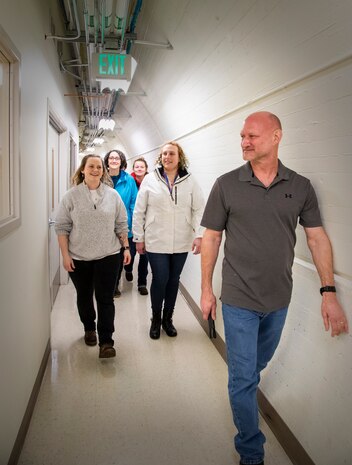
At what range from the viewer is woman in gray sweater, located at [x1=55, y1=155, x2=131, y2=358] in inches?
104

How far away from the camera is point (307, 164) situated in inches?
68.9

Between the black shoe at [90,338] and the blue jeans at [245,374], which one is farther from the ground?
→ the blue jeans at [245,374]

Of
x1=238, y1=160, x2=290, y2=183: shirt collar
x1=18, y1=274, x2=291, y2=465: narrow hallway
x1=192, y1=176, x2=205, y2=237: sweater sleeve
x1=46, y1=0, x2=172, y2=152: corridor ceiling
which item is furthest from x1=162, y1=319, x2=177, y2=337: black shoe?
x1=46, y1=0, x2=172, y2=152: corridor ceiling

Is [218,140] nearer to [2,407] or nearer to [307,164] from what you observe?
[307,164]

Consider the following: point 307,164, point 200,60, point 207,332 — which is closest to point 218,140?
point 200,60

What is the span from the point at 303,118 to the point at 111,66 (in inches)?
93.9

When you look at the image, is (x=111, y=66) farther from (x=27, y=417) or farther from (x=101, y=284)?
(x=27, y=417)

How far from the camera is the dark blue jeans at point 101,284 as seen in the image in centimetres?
273

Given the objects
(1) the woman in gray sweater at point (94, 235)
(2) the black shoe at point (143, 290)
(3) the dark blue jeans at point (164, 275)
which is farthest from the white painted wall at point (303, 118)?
(2) the black shoe at point (143, 290)

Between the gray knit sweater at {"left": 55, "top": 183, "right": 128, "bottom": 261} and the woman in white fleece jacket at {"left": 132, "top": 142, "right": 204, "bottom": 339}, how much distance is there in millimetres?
437

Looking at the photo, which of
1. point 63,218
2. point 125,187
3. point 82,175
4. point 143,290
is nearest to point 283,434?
point 63,218

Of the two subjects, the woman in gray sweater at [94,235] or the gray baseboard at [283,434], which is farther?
the woman in gray sweater at [94,235]

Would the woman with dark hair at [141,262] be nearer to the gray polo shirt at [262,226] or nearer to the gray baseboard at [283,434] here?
the gray baseboard at [283,434]

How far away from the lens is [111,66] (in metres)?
3.47
